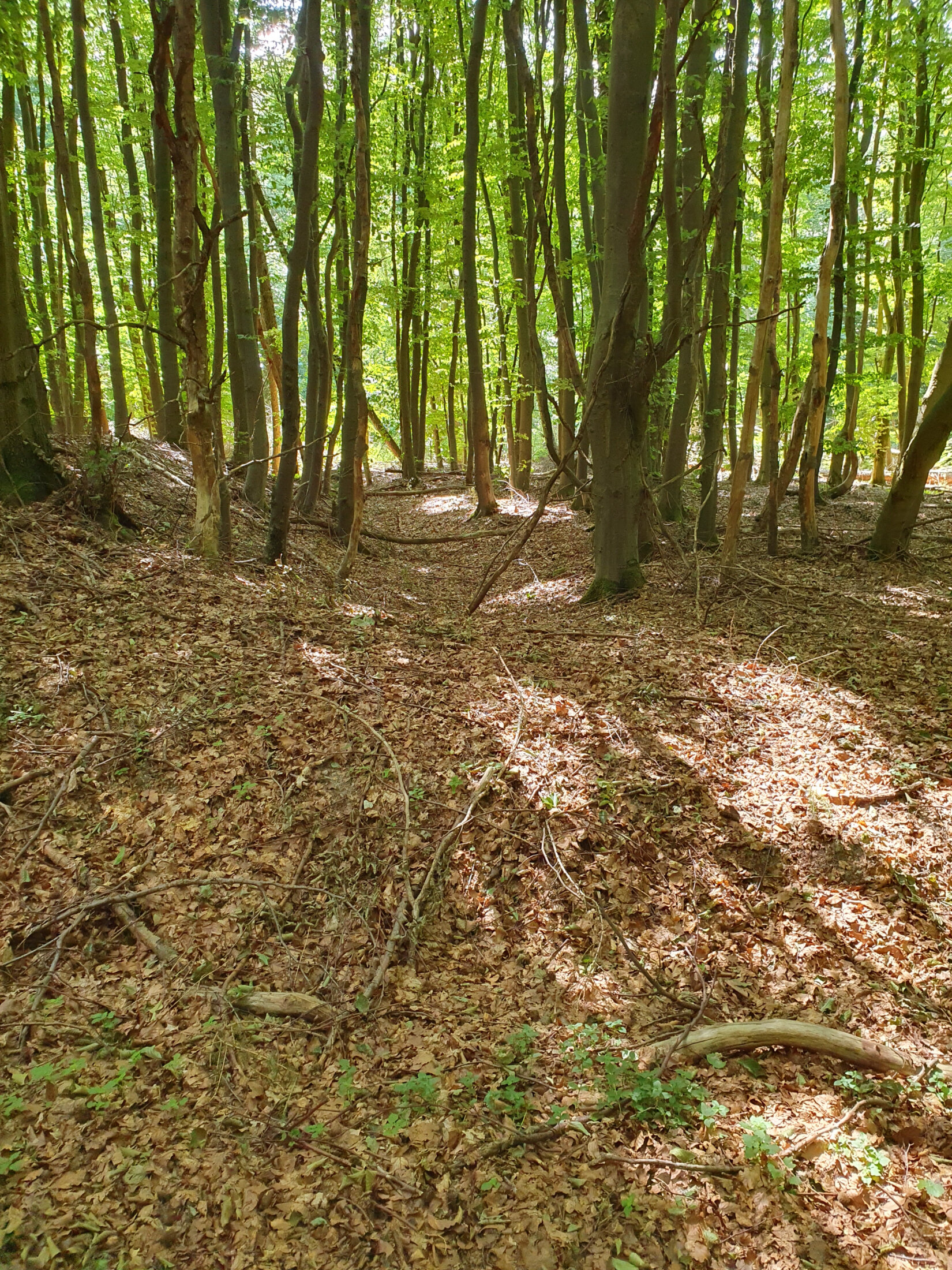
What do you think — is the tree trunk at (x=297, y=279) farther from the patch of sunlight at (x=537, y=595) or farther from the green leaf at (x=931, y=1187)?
the green leaf at (x=931, y=1187)

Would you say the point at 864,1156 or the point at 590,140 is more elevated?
the point at 590,140

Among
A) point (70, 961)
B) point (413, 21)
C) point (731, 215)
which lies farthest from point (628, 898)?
point (413, 21)

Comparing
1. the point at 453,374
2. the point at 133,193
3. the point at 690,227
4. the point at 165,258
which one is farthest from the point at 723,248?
the point at 453,374

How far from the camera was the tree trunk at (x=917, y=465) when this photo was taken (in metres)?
8.07

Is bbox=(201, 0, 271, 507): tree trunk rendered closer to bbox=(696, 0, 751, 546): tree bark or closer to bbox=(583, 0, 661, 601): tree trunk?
bbox=(583, 0, 661, 601): tree trunk

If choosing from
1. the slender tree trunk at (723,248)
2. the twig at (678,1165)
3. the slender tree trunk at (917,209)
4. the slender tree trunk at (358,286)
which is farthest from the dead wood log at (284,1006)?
the slender tree trunk at (917,209)

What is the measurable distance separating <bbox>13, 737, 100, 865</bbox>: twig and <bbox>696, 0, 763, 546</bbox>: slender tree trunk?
270 inches

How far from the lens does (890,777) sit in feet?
15.3

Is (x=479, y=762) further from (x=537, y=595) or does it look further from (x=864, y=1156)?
(x=537, y=595)

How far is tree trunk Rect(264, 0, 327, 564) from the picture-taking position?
299 inches

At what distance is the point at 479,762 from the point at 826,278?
22.9ft

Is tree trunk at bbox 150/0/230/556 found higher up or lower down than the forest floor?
higher up

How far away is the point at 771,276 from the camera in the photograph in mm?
6961

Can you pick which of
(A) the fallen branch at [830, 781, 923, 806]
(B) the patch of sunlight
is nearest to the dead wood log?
(A) the fallen branch at [830, 781, 923, 806]
